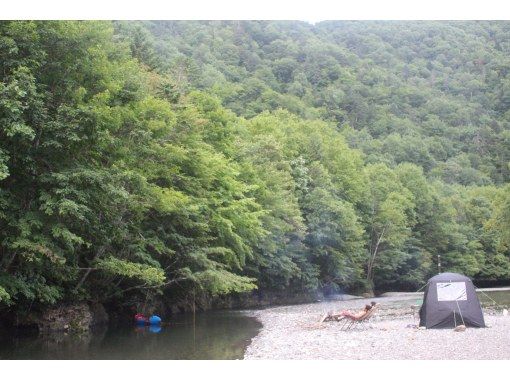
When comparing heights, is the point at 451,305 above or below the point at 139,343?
below

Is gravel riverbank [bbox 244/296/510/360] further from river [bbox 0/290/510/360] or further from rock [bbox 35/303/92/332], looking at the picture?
rock [bbox 35/303/92/332]

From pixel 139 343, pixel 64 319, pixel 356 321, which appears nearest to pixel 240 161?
pixel 356 321

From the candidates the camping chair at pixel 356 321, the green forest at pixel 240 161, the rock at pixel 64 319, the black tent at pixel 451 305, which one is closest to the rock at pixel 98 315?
the green forest at pixel 240 161

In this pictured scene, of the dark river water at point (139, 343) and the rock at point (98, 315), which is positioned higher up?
the dark river water at point (139, 343)

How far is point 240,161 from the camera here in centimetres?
4300

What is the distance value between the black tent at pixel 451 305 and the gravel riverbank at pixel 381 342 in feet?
2.29

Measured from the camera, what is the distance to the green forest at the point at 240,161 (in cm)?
1938

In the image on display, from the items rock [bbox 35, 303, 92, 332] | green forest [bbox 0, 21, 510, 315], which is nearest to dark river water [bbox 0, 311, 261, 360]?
rock [bbox 35, 303, 92, 332]

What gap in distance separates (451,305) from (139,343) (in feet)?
39.9

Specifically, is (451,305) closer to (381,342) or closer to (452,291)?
(452,291)

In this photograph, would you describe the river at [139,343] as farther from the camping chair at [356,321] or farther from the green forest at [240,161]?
the camping chair at [356,321]

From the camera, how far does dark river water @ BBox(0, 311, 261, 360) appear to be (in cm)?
1841

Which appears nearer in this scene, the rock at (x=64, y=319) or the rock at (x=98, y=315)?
the rock at (x=64, y=319)
